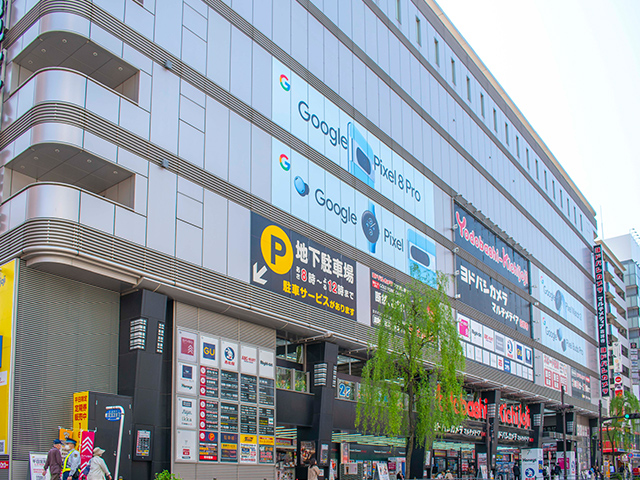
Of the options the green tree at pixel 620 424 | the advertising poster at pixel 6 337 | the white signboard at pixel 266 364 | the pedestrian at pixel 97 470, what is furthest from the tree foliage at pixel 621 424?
Answer: the advertising poster at pixel 6 337

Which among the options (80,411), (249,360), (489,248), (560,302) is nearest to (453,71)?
(489,248)

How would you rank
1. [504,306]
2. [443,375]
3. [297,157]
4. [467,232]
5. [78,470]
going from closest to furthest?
[78,470]
[443,375]
[297,157]
[467,232]
[504,306]

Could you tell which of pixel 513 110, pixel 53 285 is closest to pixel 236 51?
pixel 53 285

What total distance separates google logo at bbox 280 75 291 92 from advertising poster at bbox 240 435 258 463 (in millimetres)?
16808

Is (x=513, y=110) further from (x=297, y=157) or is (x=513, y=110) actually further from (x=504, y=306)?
(x=297, y=157)

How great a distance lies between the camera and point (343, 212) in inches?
1414

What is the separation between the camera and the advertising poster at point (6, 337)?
20.4 meters

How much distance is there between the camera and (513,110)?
68375 mm

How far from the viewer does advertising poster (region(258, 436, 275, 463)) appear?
27828mm

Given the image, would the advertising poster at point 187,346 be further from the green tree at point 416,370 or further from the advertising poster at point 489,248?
the advertising poster at point 489,248

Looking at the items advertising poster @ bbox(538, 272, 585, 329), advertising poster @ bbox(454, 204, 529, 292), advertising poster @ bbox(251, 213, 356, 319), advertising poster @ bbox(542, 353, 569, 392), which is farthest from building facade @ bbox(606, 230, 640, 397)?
advertising poster @ bbox(251, 213, 356, 319)

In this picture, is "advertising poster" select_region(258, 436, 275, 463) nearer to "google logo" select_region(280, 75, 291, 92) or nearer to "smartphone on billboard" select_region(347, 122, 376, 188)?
"smartphone on billboard" select_region(347, 122, 376, 188)

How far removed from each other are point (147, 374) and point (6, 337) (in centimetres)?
488

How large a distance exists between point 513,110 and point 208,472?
54220mm
